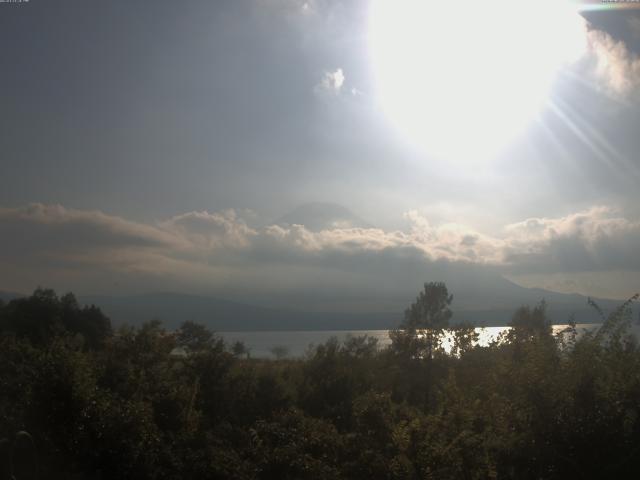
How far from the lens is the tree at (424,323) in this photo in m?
32.2

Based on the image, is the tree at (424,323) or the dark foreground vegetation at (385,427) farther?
the tree at (424,323)

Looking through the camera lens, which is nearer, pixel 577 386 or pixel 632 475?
pixel 632 475

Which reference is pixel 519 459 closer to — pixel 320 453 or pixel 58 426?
pixel 320 453

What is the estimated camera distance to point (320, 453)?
34.9 feet

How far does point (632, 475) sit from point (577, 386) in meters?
1.34

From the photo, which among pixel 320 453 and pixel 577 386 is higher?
pixel 577 386

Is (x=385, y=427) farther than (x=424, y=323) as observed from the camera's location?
No

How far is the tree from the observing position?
106 feet

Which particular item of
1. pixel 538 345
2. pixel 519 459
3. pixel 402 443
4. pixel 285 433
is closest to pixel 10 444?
pixel 285 433

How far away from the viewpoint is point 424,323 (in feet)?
116

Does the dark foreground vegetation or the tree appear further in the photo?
the tree

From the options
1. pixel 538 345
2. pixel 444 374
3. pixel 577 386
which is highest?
pixel 538 345

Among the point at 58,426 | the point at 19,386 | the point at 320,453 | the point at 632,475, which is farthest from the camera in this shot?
the point at 19,386

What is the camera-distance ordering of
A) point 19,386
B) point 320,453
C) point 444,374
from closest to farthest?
point 320,453, point 19,386, point 444,374
